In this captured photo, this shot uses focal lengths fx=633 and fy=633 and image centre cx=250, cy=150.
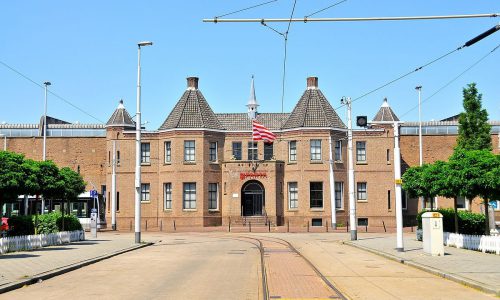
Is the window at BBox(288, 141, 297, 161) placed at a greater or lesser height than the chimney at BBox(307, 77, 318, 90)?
→ lesser

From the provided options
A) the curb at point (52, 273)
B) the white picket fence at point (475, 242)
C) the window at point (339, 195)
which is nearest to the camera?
the curb at point (52, 273)

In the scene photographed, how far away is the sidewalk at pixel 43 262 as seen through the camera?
53.5ft

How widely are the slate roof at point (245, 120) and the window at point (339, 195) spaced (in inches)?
337

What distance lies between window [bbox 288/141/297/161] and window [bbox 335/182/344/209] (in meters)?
4.51

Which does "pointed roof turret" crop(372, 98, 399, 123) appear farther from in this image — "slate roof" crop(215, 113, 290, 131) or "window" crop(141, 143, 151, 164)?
"window" crop(141, 143, 151, 164)

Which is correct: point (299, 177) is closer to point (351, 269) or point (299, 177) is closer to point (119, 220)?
point (119, 220)

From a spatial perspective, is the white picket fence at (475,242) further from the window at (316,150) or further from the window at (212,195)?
the window at (212,195)

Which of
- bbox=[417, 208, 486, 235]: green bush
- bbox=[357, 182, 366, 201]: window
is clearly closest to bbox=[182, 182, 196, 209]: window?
bbox=[357, 182, 366, 201]: window

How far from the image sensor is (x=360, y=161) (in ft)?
191

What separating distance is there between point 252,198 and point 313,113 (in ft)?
31.3

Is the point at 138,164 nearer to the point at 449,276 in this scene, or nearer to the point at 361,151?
the point at 449,276

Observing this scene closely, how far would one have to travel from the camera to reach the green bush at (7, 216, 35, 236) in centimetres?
2842

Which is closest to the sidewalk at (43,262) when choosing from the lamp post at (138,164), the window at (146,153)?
the lamp post at (138,164)

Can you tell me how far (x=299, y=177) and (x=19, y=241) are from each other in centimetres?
3343
